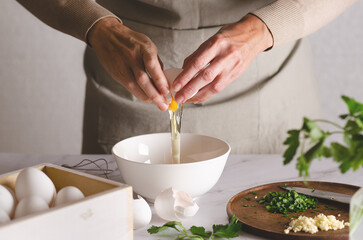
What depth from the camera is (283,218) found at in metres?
0.95

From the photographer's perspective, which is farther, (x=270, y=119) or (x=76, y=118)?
(x=76, y=118)

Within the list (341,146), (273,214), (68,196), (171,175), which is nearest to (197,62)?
(171,175)

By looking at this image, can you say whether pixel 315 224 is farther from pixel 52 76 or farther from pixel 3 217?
pixel 52 76

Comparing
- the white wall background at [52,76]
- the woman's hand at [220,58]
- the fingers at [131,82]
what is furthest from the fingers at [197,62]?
the white wall background at [52,76]

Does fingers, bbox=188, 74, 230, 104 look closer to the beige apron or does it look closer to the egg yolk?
the egg yolk

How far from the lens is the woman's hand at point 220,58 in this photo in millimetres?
1150

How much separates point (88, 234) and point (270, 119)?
1.02m

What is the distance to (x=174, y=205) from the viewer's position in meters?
0.95

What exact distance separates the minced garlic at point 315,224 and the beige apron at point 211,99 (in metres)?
0.70

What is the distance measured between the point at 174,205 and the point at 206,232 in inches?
3.3

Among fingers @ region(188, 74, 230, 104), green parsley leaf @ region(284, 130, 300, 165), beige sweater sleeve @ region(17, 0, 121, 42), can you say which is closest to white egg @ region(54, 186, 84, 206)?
green parsley leaf @ region(284, 130, 300, 165)

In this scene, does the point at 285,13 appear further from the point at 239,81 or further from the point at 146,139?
the point at 146,139

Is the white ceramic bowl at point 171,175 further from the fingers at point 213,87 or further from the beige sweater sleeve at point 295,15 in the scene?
the beige sweater sleeve at point 295,15

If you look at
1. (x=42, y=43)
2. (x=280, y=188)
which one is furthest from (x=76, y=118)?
(x=280, y=188)
